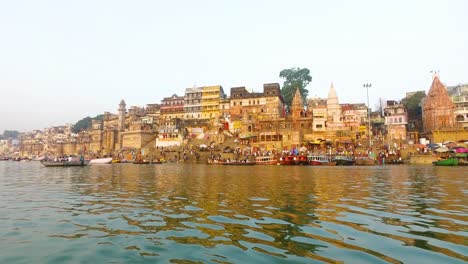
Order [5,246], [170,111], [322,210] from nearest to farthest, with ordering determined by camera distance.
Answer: [5,246] < [322,210] < [170,111]

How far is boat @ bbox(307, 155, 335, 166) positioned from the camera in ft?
149

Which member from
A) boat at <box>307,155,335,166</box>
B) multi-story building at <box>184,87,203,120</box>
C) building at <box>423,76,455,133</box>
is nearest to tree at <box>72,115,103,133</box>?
multi-story building at <box>184,87,203,120</box>

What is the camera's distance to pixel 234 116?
7125cm

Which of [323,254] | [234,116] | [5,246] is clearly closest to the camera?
[323,254]

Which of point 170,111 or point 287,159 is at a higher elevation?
point 170,111

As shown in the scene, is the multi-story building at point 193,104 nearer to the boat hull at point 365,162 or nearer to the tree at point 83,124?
the boat hull at point 365,162

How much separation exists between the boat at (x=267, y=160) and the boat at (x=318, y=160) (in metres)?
4.81

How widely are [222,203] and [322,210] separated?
11.0 ft

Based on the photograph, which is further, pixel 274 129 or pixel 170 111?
pixel 170 111

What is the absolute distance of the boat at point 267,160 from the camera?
47859 mm

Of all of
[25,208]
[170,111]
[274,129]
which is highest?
[170,111]

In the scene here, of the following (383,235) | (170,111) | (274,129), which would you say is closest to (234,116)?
(274,129)

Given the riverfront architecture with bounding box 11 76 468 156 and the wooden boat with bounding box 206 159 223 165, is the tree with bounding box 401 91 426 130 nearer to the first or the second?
the riverfront architecture with bounding box 11 76 468 156

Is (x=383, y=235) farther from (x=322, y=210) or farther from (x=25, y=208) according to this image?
(x=25, y=208)
